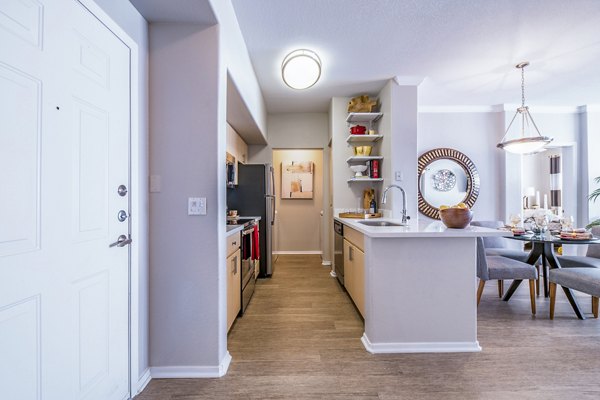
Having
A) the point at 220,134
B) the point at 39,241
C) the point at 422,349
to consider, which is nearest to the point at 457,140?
the point at 422,349

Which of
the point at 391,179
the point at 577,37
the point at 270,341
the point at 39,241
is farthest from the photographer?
the point at 391,179

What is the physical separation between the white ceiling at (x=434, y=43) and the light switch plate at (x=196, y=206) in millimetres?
1556

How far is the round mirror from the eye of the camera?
448 centimetres

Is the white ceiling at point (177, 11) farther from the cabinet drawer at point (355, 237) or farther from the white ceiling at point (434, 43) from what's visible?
the cabinet drawer at point (355, 237)

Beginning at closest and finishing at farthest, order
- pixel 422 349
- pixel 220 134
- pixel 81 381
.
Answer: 1. pixel 81 381
2. pixel 220 134
3. pixel 422 349

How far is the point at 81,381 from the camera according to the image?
4.04 feet

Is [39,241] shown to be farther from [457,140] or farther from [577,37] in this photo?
[457,140]

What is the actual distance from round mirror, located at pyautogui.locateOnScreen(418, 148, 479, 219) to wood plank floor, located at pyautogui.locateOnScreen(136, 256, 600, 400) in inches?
78.9

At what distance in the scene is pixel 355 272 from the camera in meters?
2.66

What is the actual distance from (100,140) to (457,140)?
479 centimetres

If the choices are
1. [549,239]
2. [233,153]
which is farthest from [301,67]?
[549,239]

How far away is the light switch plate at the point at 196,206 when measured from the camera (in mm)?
1765

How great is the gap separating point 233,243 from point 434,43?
261cm

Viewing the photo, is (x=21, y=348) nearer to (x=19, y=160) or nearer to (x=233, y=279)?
(x=19, y=160)
